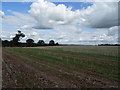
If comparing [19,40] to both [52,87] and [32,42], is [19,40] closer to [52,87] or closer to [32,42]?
[32,42]

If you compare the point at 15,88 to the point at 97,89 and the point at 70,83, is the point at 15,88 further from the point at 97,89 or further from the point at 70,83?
the point at 97,89

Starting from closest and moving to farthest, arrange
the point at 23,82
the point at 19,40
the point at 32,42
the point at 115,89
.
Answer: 1. the point at 115,89
2. the point at 23,82
3. the point at 19,40
4. the point at 32,42

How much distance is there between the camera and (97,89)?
533cm

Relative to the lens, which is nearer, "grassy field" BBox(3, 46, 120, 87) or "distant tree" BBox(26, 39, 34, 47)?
"grassy field" BBox(3, 46, 120, 87)

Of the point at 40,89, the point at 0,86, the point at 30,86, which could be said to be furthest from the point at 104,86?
the point at 0,86

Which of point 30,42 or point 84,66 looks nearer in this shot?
point 84,66

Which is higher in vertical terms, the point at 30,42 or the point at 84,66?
the point at 30,42

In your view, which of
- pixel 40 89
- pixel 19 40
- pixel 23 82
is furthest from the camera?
pixel 19 40

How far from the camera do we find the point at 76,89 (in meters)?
5.23

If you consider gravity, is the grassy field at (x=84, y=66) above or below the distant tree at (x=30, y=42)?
below

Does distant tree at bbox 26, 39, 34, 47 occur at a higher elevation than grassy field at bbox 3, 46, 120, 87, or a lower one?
higher

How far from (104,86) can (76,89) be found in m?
1.51

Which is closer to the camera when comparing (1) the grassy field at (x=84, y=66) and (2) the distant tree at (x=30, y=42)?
(1) the grassy field at (x=84, y=66)

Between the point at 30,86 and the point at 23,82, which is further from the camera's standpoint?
the point at 23,82
